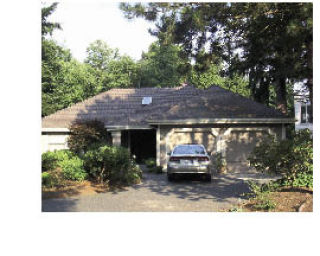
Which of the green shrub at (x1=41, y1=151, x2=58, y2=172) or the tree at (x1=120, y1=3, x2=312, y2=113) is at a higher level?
the tree at (x1=120, y1=3, x2=312, y2=113)

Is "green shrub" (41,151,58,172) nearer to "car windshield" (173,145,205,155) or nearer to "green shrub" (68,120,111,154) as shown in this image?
"green shrub" (68,120,111,154)

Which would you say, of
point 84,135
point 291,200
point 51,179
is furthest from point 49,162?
point 291,200

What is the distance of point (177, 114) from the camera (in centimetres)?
1509

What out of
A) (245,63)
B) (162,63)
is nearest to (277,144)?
(245,63)

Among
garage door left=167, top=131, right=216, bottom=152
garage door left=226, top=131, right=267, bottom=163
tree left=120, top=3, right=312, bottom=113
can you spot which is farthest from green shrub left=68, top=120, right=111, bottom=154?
tree left=120, top=3, right=312, bottom=113

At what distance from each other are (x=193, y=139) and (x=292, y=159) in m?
6.56

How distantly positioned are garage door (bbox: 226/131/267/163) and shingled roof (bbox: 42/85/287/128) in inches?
30.5

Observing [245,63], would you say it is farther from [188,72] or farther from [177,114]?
[177,114]

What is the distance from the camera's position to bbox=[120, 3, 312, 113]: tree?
28.0 feet

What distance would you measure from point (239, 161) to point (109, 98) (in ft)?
29.7

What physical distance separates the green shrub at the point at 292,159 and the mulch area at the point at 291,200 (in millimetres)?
308

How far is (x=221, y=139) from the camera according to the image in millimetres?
14922

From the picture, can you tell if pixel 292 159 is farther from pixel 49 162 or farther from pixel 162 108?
pixel 162 108

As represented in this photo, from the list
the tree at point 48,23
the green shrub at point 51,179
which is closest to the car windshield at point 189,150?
the green shrub at point 51,179
